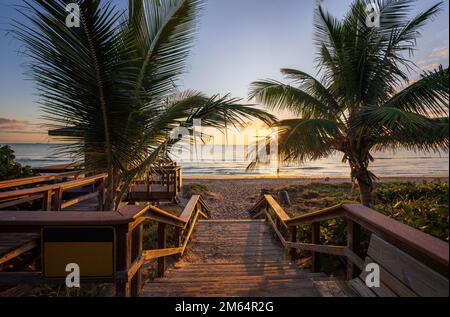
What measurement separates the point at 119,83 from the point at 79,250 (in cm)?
190

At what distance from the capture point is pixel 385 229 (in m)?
1.58

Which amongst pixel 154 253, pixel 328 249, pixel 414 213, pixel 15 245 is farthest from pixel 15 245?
pixel 414 213

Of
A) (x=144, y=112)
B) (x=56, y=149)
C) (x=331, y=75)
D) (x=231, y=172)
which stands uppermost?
(x=331, y=75)

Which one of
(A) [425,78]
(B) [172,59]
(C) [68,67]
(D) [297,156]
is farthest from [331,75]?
(C) [68,67]

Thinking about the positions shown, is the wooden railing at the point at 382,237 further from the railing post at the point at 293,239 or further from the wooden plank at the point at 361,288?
the railing post at the point at 293,239

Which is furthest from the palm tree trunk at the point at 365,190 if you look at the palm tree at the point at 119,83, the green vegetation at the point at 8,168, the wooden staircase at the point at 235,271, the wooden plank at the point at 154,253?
the green vegetation at the point at 8,168

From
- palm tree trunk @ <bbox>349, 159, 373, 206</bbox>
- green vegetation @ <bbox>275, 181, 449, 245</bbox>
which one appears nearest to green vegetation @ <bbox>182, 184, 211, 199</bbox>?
green vegetation @ <bbox>275, 181, 449, 245</bbox>

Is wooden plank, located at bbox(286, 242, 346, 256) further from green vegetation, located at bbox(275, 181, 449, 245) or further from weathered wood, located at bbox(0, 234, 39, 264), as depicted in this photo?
weathered wood, located at bbox(0, 234, 39, 264)

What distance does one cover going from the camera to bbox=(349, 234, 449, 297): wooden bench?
1232 mm

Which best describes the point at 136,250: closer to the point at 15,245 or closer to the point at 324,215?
the point at 324,215

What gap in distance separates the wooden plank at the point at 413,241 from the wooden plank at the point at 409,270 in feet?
0.11

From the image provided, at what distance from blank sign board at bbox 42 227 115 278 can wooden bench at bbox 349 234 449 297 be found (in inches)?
74.9

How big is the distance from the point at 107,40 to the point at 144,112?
929 mm
